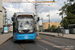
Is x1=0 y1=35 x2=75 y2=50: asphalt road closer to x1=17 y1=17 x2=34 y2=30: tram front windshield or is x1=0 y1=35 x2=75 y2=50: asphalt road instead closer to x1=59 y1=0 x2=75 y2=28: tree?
x1=17 y1=17 x2=34 y2=30: tram front windshield

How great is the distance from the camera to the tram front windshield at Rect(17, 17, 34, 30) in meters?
14.4

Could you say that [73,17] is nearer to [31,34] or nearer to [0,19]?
[31,34]

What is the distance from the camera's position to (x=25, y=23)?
48.0 ft

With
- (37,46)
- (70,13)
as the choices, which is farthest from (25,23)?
(70,13)

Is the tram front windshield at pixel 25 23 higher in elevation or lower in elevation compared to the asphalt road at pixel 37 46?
higher

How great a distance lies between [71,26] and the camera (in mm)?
43594

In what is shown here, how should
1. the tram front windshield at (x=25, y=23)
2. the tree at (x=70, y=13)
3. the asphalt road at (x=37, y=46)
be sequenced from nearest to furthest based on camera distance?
the asphalt road at (x=37, y=46), the tram front windshield at (x=25, y=23), the tree at (x=70, y=13)

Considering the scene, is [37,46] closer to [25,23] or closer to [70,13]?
[25,23]

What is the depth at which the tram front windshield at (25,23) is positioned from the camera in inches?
567

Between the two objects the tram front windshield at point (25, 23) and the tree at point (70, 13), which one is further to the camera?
the tree at point (70, 13)

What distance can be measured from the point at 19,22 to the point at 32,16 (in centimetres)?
173

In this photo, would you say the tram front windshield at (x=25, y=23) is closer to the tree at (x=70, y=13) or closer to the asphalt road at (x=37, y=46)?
the asphalt road at (x=37, y=46)

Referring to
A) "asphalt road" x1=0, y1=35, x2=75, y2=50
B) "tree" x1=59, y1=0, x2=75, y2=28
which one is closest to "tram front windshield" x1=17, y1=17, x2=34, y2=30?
"asphalt road" x1=0, y1=35, x2=75, y2=50

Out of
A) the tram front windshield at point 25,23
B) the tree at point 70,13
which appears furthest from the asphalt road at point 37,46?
the tree at point 70,13
